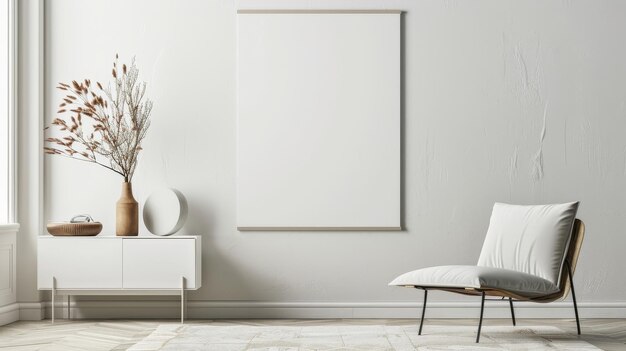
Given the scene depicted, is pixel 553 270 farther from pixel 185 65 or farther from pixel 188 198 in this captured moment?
pixel 185 65

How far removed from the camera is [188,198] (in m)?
5.12

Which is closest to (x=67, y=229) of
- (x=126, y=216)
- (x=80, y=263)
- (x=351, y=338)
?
(x=80, y=263)

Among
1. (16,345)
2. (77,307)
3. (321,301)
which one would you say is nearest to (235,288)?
(321,301)

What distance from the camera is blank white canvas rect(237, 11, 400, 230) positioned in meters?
5.07

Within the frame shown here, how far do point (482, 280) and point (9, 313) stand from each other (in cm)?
299

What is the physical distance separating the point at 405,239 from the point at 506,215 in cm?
81

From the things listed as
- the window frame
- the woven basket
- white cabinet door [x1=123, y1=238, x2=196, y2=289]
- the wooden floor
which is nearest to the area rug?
the wooden floor

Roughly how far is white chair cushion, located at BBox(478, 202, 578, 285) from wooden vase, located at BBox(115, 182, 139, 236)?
2154 mm

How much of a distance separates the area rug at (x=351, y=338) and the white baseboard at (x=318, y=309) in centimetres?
40

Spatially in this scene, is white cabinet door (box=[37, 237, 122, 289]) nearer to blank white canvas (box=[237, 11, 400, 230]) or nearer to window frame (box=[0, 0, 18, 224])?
window frame (box=[0, 0, 18, 224])

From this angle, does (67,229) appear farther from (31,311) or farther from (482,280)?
(482,280)

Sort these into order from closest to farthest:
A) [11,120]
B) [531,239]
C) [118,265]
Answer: [531,239], [118,265], [11,120]

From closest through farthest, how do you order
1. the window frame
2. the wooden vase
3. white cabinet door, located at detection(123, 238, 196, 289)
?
white cabinet door, located at detection(123, 238, 196, 289)
the wooden vase
the window frame

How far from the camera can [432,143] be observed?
16.8ft
